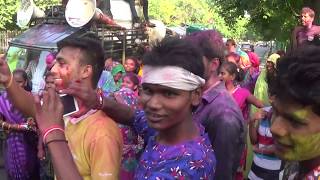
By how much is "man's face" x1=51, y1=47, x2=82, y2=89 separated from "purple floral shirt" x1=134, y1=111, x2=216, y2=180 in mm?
708

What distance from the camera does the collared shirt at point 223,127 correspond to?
8.22 ft

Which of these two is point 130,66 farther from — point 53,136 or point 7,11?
point 7,11

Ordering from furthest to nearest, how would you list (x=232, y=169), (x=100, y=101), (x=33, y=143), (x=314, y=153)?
1. (x=33, y=143)
2. (x=232, y=169)
3. (x=100, y=101)
4. (x=314, y=153)

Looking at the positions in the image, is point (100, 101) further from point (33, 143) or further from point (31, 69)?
point (31, 69)

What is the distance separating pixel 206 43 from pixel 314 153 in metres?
1.28

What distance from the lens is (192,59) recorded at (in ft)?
6.86

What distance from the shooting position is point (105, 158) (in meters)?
2.17

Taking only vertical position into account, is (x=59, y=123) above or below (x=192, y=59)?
below

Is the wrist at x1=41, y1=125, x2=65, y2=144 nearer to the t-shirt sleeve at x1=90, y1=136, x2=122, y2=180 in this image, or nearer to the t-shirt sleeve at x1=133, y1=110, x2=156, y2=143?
the t-shirt sleeve at x1=90, y1=136, x2=122, y2=180

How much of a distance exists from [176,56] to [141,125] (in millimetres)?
615

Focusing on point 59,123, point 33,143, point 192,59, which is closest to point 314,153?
point 192,59

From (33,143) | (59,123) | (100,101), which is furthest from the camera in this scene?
(33,143)

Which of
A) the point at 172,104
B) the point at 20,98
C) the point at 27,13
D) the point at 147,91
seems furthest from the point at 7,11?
the point at 172,104

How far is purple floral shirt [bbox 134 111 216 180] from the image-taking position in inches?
73.5
